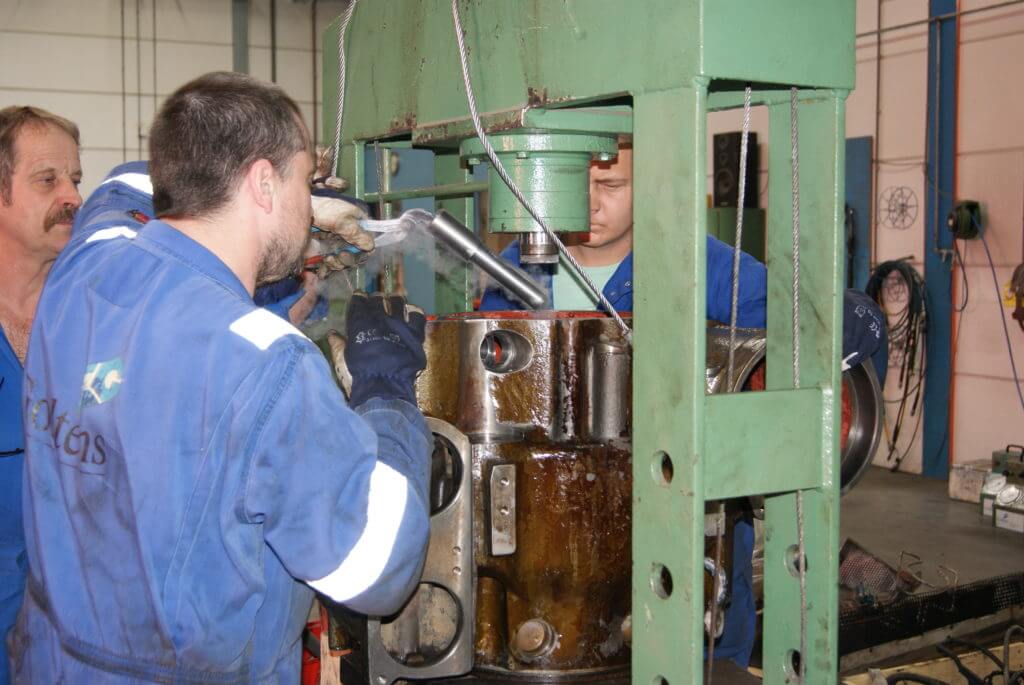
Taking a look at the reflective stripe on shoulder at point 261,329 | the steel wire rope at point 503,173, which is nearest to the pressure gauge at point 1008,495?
the steel wire rope at point 503,173

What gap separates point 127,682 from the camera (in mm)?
1145

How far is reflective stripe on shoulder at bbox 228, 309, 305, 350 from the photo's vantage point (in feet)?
3.47

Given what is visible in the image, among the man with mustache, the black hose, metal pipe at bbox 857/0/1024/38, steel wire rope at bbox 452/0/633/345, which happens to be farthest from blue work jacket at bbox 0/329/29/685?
metal pipe at bbox 857/0/1024/38

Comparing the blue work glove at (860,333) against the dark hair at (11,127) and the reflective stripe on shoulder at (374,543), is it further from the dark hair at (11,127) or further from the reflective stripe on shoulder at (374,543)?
the dark hair at (11,127)

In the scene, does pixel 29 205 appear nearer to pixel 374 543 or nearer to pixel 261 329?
pixel 261 329

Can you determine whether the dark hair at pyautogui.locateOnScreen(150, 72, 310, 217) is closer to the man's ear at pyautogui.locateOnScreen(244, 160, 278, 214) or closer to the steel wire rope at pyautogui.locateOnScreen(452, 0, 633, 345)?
the man's ear at pyautogui.locateOnScreen(244, 160, 278, 214)

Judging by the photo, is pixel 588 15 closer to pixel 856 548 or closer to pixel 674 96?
pixel 674 96

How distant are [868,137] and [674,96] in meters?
5.12

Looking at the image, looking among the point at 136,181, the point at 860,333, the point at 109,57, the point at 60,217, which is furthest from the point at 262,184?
the point at 109,57

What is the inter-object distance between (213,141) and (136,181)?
43 cm

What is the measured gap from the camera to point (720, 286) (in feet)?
6.22

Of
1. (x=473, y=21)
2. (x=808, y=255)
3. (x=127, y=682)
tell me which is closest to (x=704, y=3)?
(x=808, y=255)

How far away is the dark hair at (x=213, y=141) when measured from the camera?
1.16 metres

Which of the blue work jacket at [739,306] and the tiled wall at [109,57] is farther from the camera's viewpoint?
the tiled wall at [109,57]
